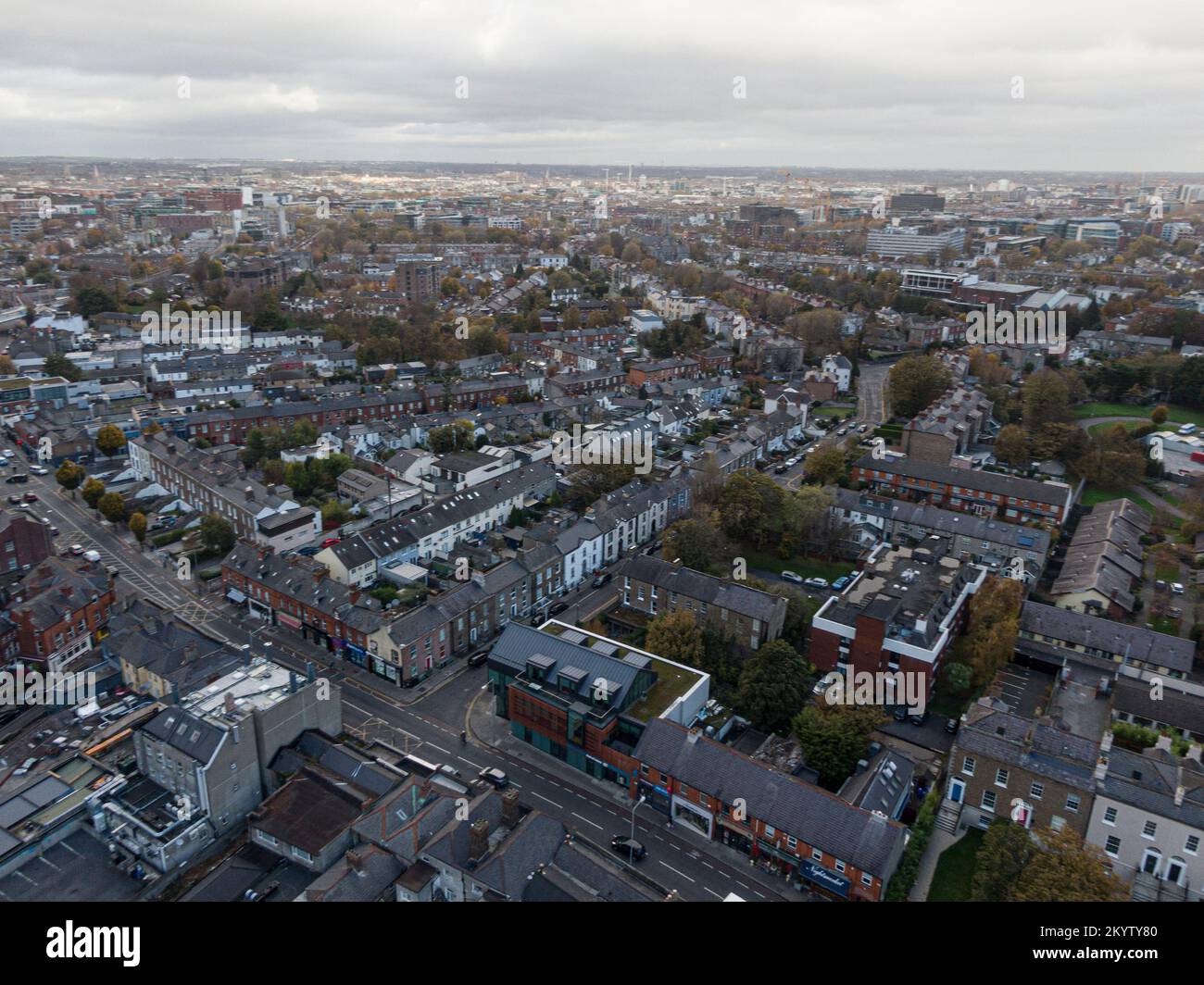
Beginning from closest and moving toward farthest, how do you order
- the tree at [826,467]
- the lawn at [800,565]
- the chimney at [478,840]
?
1. the chimney at [478,840]
2. the lawn at [800,565]
3. the tree at [826,467]

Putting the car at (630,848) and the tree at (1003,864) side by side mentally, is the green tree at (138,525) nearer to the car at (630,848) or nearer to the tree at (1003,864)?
the car at (630,848)

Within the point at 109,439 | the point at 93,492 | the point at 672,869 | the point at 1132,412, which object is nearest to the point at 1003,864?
the point at 672,869

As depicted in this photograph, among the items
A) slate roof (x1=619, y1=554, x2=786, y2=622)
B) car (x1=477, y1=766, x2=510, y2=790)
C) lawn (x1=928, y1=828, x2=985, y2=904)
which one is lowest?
lawn (x1=928, y1=828, x2=985, y2=904)

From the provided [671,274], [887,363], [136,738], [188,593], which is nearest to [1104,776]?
[136,738]

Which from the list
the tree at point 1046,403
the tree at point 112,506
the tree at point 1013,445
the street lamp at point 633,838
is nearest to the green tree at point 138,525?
the tree at point 112,506

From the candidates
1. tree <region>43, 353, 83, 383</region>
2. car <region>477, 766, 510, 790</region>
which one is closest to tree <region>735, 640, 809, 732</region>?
car <region>477, 766, 510, 790</region>

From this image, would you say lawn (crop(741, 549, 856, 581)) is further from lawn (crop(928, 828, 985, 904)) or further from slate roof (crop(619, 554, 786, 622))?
lawn (crop(928, 828, 985, 904))
